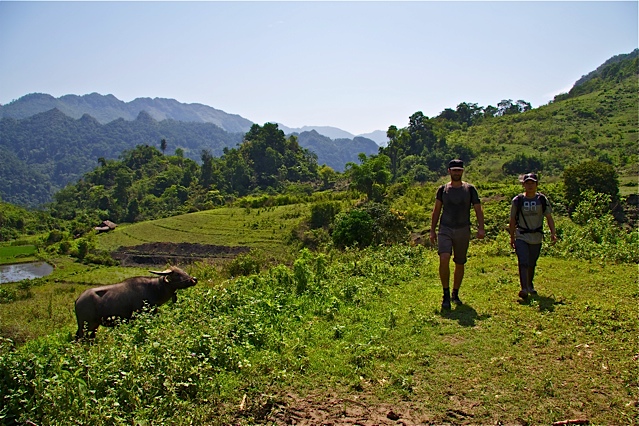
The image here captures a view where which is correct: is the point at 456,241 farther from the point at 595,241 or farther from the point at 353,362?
the point at 595,241

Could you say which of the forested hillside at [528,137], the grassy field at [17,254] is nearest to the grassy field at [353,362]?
the forested hillside at [528,137]

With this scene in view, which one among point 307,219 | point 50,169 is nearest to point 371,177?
point 307,219

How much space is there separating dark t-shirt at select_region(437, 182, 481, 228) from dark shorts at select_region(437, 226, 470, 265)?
65mm

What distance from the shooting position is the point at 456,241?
582 cm

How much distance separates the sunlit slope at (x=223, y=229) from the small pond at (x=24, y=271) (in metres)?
5.55

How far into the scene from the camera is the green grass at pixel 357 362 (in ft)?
11.4

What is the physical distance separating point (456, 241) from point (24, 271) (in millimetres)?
45928


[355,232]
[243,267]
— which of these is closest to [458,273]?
[243,267]

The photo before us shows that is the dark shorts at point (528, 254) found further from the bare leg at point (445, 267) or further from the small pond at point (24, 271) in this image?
the small pond at point (24, 271)

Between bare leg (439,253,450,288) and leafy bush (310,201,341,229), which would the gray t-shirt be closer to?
bare leg (439,253,450,288)

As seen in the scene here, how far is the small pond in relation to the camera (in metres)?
38.6

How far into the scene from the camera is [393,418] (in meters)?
3.43

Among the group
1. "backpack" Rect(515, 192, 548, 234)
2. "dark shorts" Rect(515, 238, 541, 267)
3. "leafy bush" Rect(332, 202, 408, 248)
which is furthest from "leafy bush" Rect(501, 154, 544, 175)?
"dark shorts" Rect(515, 238, 541, 267)

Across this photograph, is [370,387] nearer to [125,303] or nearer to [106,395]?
[106,395]
